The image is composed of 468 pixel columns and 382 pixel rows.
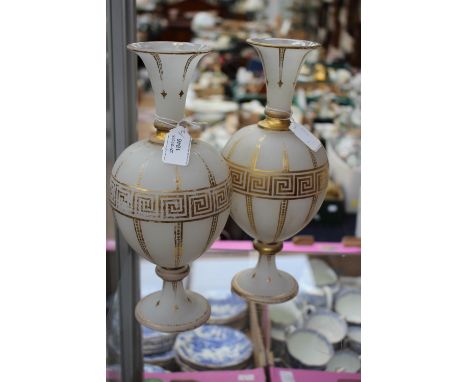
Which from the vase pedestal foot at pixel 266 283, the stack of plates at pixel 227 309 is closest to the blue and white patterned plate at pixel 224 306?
the stack of plates at pixel 227 309

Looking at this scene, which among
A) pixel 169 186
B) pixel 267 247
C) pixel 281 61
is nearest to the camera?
pixel 169 186

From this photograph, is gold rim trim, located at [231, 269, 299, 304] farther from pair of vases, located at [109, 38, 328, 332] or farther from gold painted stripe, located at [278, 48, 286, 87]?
gold painted stripe, located at [278, 48, 286, 87]

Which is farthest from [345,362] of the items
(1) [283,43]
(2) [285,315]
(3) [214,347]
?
(1) [283,43]

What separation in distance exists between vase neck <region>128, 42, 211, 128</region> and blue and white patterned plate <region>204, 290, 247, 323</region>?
2.01 feet

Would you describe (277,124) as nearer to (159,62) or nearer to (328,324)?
(159,62)

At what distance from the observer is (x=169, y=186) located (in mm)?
1076

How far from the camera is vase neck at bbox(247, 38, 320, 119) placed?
1.20 meters

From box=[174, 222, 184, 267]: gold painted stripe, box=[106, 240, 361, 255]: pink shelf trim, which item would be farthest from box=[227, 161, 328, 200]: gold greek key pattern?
box=[106, 240, 361, 255]: pink shelf trim

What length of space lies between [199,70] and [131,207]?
9.53 feet

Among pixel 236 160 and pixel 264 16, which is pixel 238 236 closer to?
pixel 236 160

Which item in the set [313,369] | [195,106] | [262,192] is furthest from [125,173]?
[195,106]

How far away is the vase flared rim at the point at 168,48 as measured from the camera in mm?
1062

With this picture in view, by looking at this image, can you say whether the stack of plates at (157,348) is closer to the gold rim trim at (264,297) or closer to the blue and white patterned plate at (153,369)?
the blue and white patterned plate at (153,369)

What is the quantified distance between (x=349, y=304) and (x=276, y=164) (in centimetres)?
59
